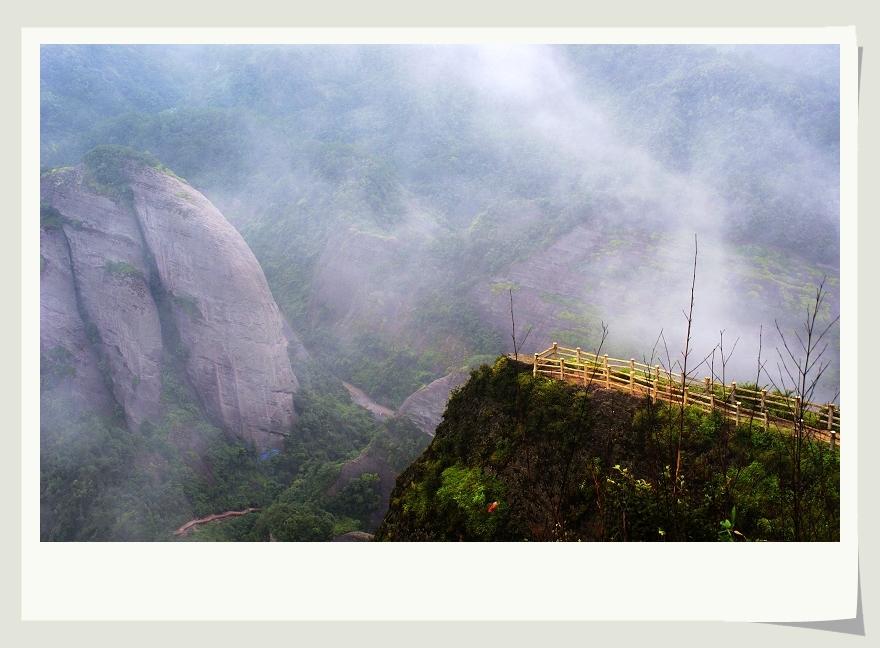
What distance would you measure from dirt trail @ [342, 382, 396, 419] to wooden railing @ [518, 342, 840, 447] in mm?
20404

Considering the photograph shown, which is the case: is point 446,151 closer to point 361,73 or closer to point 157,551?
point 361,73

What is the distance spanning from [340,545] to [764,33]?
Answer: 832cm

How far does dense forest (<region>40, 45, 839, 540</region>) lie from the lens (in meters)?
21.6

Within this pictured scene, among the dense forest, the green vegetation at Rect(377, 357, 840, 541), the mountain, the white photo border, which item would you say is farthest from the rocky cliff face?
the white photo border

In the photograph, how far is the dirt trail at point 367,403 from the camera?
31.3 metres

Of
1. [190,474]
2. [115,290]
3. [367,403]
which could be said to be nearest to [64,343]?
[115,290]

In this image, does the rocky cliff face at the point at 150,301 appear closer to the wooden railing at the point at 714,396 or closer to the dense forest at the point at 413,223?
the dense forest at the point at 413,223

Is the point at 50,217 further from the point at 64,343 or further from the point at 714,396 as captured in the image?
the point at 714,396

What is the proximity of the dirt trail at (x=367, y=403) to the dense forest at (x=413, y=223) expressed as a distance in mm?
395

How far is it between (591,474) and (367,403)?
23143 mm

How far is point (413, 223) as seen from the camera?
44.1m

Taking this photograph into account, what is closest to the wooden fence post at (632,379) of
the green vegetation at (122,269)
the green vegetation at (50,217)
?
the green vegetation at (122,269)
